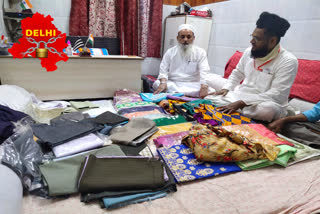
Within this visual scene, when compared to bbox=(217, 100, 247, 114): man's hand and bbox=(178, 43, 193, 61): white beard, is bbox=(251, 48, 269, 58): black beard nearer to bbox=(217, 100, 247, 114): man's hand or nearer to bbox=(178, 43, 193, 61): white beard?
Result: bbox=(217, 100, 247, 114): man's hand

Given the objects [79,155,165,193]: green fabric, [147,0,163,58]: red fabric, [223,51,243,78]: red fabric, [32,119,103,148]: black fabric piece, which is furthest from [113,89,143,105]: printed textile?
[147,0,163,58]: red fabric

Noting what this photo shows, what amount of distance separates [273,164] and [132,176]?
0.83 meters

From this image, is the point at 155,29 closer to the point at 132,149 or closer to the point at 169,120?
the point at 169,120

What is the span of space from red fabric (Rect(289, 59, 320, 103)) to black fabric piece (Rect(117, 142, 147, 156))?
1.59 m

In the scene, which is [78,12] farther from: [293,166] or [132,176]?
[293,166]

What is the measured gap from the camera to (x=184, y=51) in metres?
2.88

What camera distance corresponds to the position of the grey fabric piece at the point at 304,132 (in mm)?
1365

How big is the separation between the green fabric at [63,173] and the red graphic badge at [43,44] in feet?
4.70

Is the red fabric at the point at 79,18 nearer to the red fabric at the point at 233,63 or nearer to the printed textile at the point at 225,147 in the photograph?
the red fabric at the point at 233,63

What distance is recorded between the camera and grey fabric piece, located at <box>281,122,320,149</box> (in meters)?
1.37

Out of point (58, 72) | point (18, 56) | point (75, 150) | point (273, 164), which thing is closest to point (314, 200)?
point (273, 164)

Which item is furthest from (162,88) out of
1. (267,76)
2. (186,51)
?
(267,76)

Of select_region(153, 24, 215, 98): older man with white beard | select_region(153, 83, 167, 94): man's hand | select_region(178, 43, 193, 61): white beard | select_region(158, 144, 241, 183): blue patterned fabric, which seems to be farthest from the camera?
select_region(178, 43, 193, 61): white beard

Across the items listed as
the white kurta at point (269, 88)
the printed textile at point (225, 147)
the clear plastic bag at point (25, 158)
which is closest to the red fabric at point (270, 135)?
the printed textile at point (225, 147)
